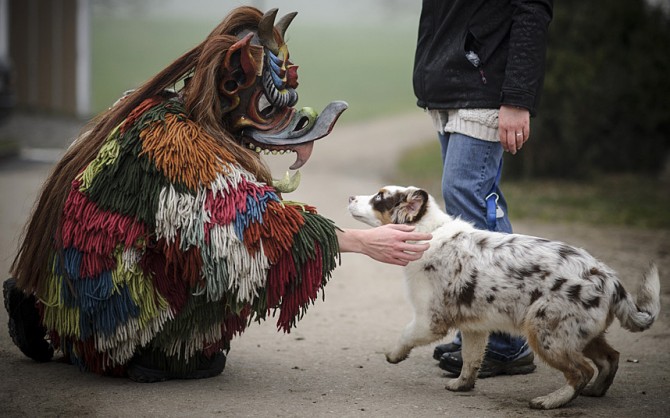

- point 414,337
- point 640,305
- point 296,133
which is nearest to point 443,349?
point 414,337

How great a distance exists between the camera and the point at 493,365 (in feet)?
14.3

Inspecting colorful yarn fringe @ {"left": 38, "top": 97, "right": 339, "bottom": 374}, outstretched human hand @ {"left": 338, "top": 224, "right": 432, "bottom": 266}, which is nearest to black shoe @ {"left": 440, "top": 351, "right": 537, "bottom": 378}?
outstretched human hand @ {"left": 338, "top": 224, "right": 432, "bottom": 266}

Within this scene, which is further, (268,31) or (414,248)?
(268,31)

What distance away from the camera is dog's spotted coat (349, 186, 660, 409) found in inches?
144

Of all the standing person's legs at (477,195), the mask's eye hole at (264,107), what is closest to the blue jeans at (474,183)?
the standing person's legs at (477,195)

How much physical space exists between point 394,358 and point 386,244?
717 mm

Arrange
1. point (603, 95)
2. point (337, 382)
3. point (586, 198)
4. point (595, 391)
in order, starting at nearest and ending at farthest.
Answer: point (595, 391), point (337, 382), point (586, 198), point (603, 95)

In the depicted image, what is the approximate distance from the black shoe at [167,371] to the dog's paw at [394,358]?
0.85m

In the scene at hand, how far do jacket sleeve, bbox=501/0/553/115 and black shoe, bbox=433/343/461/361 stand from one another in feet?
4.61

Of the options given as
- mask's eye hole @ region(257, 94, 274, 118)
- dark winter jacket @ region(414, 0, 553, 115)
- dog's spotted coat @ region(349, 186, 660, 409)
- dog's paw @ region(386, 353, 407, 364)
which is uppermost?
dark winter jacket @ region(414, 0, 553, 115)

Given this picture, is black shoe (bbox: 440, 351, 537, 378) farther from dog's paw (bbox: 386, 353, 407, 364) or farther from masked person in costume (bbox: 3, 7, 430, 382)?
masked person in costume (bbox: 3, 7, 430, 382)

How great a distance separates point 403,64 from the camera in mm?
28188

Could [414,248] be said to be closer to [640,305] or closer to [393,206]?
[393,206]

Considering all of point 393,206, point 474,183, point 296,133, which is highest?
point 296,133
